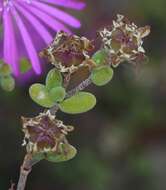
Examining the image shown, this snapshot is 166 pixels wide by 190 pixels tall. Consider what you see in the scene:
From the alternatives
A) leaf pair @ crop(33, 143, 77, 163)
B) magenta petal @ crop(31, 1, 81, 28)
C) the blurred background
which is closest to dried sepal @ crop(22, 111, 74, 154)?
leaf pair @ crop(33, 143, 77, 163)

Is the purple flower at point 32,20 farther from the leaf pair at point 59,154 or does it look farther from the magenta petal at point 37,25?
the leaf pair at point 59,154

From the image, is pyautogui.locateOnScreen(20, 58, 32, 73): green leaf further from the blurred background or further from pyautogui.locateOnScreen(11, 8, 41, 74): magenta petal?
the blurred background

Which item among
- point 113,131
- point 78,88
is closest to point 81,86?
point 78,88

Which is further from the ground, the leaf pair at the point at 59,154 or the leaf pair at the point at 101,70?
the leaf pair at the point at 101,70

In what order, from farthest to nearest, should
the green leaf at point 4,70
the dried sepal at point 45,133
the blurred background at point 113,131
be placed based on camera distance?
the blurred background at point 113,131
the green leaf at point 4,70
the dried sepal at point 45,133

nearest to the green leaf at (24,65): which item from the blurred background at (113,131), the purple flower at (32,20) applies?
the purple flower at (32,20)

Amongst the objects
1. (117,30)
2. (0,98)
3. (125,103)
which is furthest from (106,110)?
(117,30)
